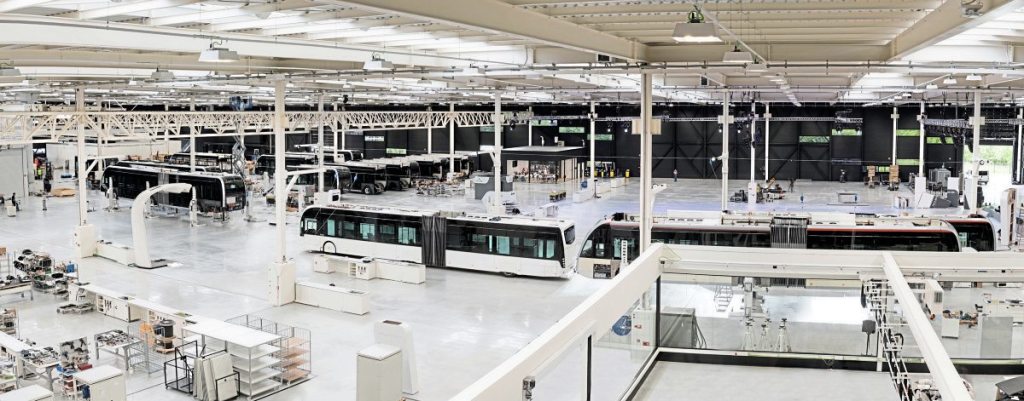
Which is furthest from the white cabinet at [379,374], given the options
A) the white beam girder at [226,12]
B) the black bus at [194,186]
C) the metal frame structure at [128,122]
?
the black bus at [194,186]

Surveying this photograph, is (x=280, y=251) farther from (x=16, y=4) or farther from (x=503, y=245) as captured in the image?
(x=16, y=4)

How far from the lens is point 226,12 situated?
10648 mm

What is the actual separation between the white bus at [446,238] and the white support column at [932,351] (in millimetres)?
15965

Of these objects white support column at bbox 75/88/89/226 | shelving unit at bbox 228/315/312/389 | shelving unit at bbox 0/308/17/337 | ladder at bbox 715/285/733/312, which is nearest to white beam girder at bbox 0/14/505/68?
shelving unit at bbox 228/315/312/389

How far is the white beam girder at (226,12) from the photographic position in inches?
401

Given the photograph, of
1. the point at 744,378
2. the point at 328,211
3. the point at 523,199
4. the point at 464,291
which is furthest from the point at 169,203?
the point at 744,378

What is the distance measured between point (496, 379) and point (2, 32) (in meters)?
9.50

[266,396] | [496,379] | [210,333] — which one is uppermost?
[496,379]

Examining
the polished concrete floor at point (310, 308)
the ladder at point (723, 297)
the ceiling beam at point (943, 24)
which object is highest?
the ceiling beam at point (943, 24)

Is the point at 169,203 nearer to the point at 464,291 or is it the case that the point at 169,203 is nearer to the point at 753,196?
the point at 464,291

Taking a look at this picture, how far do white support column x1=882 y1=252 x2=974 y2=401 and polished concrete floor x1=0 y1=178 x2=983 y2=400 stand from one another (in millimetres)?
8565

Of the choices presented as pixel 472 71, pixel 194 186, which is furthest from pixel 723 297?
pixel 194 186

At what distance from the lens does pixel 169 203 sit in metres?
35.8

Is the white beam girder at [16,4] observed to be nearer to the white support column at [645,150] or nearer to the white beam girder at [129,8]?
the white beam girder at [129,8]
